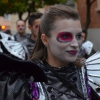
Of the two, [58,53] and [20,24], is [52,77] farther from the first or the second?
[20,24]

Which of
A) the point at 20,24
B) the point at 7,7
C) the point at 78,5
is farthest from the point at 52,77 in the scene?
the point at 78,5

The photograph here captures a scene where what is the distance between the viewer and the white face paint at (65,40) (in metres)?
2.10

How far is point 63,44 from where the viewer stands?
6.95 feet

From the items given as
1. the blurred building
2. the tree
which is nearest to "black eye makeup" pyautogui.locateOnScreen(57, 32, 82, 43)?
the tree

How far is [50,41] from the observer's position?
2.15 m

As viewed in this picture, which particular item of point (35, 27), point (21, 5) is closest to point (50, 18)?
point (35, 27)

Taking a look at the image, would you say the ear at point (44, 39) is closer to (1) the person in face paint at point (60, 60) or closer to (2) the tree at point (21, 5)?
(1) the person in face paint at point (60, 60)

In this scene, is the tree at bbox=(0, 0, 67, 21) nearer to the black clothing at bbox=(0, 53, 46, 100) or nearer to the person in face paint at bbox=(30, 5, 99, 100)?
the person in face paint at bbox=(30, 5, 99, 100)

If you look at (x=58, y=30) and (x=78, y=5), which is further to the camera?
(x=78, y=5)

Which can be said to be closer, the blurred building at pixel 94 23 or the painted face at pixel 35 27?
the painted face at pixel 35 27

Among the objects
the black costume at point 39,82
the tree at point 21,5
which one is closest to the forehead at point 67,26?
the black costume at point 39,82

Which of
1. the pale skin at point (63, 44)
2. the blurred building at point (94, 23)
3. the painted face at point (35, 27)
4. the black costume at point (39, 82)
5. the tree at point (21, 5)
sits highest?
the pale skin at point (63, 44)

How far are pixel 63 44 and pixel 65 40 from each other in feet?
0.13

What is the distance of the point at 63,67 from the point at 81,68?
134 millimetres
